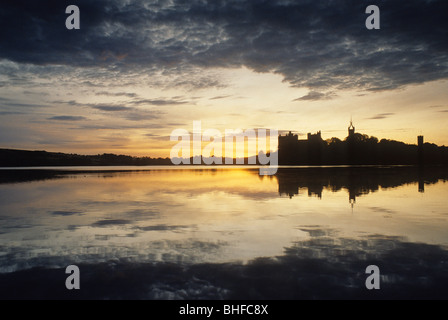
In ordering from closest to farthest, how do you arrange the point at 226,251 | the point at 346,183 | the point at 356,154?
the point at 226,251 < the point at 346,183 < the point at 356,154

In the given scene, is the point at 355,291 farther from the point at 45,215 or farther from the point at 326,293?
the point at 45,215

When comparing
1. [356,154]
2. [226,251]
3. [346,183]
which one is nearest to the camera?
[226,251]

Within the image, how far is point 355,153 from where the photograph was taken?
7239 inches

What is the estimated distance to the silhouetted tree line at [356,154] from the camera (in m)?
180

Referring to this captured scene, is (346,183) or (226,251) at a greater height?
(346,183)

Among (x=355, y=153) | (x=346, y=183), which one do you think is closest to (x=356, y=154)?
(x=355, y=153)

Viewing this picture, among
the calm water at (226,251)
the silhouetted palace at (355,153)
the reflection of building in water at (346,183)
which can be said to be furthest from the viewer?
the silhouetted palace at (355,153)

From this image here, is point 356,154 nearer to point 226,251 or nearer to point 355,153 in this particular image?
point 355,153

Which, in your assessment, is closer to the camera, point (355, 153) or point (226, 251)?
point (226, 251)

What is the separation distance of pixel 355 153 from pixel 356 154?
807 millimetres

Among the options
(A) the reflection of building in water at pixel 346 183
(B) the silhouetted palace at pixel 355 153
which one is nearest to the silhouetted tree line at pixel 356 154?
(B) the silhouetted palace at pixel 355 153

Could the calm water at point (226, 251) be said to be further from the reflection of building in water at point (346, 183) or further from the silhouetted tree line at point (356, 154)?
the silhouetted tree line at point (356, 154)
